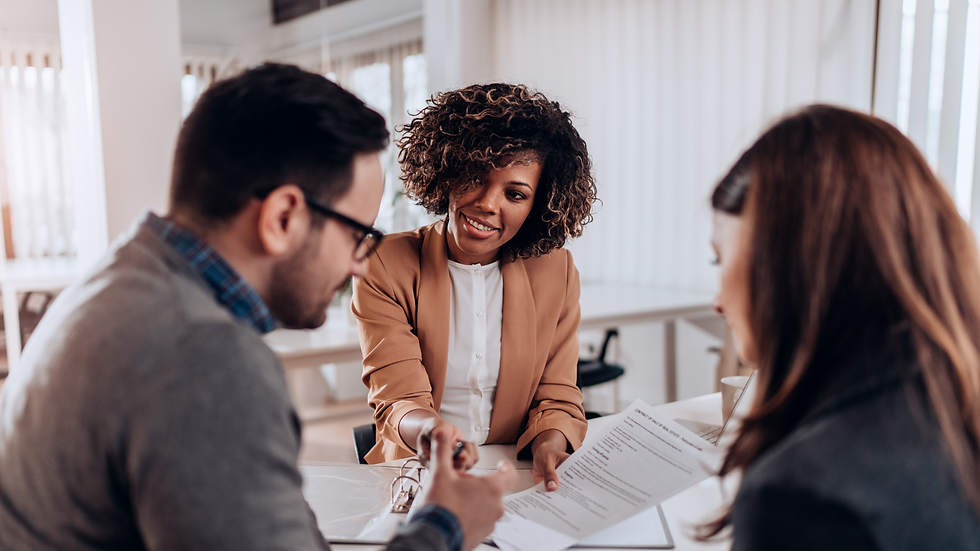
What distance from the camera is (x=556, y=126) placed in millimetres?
1554

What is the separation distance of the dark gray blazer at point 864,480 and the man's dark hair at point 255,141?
0.56m

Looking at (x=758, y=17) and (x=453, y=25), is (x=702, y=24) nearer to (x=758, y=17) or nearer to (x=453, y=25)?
(x=758, y=17)

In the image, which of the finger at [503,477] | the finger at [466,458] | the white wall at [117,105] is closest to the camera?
the finger at [503,477]

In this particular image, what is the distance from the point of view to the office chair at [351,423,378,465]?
1586mm

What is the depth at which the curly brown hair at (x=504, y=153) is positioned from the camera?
1490mm

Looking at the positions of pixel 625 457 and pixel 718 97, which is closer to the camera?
pixel 625 457

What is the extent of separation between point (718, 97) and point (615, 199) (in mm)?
786

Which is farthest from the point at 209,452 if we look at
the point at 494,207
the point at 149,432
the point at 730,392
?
the point at 730,392

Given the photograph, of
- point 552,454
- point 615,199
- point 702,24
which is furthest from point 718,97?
point 552,454

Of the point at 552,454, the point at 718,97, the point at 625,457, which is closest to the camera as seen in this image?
the point at 625,457

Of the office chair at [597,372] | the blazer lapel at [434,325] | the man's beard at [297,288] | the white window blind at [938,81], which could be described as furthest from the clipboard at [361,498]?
the white window blind at [938,81]

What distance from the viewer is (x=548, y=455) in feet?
4.01

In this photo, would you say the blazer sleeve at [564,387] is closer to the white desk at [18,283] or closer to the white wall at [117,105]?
the white wall at [117,105]

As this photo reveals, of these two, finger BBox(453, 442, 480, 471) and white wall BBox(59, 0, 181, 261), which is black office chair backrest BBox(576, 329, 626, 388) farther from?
white wall BBox(59, 0, 181, 261)
